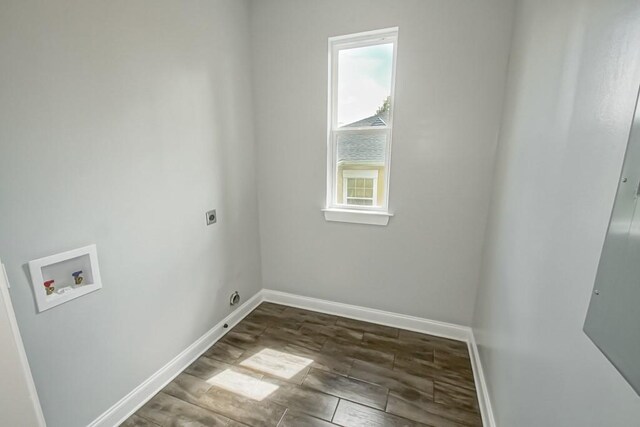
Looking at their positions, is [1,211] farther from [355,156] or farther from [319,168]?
[355,156]

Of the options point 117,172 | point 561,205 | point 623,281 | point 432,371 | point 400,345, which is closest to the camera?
point 623,281

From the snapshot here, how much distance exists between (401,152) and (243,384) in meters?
1.99

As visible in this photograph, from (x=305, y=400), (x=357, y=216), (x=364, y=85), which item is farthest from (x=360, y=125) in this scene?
(x=305, y=400)

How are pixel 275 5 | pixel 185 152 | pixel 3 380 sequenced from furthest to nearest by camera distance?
pixel 275 5, pixel 185 152, pixel 3 380

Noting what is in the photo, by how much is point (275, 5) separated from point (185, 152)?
145cm

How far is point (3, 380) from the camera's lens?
0.86 meters

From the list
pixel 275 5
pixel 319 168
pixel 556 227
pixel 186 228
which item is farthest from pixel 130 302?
pixel 275 5

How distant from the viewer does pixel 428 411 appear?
156 cm

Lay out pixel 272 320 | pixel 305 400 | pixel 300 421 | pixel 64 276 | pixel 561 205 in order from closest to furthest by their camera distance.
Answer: pixel 561 205 → pixel 64 276 → pixel 300 421 → pixel 305 400 → pixel 272 320

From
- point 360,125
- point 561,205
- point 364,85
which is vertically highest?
point 364,85

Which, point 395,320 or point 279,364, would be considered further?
point 395,320

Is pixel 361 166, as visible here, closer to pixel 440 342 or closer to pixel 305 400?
pixel 440 342

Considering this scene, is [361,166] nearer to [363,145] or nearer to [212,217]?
[363,145]

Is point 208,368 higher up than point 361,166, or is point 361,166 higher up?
point 361,166
